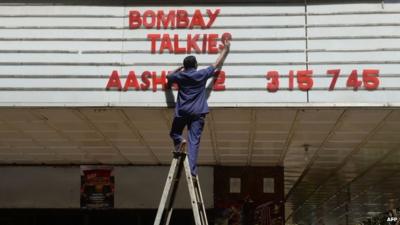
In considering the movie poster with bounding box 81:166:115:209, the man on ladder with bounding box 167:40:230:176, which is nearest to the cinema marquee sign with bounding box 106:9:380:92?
the man on ladder with bounding box 167:40:230:176

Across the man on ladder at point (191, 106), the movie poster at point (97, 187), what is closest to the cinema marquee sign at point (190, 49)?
the man on ladder at point (191, 106)

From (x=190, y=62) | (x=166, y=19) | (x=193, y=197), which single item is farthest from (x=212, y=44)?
(x=193, y=197)

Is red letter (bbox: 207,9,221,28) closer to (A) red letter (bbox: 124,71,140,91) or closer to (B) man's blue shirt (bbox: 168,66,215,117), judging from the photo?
(B) man's blue shirt (bbox: 168,66,215,117)

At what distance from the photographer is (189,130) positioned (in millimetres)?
7855

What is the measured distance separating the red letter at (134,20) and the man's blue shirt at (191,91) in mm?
1456

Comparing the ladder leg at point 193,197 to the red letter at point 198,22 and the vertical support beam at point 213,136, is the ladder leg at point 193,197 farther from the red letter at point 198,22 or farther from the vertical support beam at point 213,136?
the red letter at point 198,22

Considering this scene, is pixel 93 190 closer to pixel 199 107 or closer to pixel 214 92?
pixel 214 92

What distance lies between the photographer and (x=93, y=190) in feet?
47.9

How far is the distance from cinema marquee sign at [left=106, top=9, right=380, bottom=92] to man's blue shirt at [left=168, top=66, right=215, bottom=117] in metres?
0.85

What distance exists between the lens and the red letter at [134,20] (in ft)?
31.9

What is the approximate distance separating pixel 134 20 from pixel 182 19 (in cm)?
76

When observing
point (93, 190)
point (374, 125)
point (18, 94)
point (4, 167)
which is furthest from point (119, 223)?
point (374, 125)

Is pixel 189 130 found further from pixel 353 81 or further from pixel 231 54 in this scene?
pixel 353 81

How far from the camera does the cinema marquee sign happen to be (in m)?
9.31
